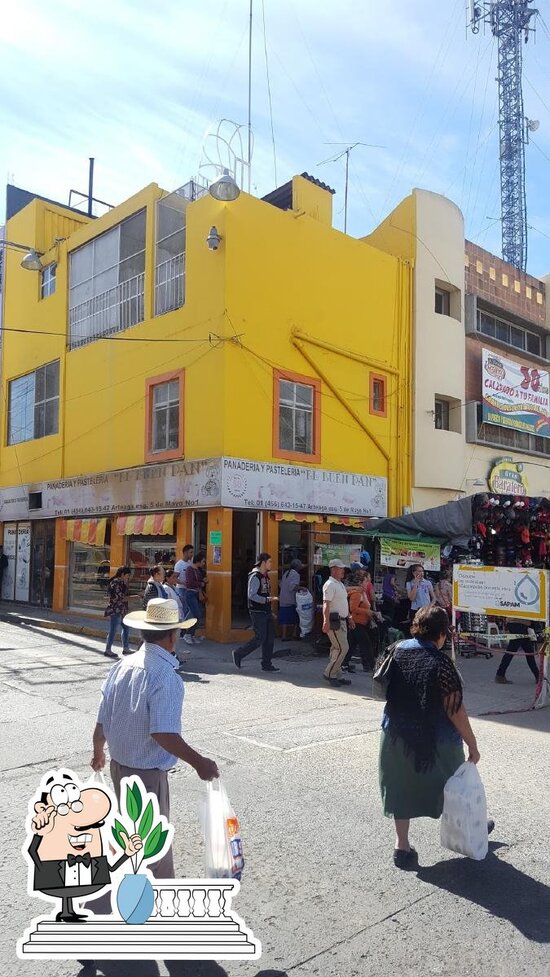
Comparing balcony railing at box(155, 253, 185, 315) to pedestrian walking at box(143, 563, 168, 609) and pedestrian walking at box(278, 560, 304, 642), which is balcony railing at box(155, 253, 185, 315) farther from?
pedestrian walking at box(143, 563, 168, 609)

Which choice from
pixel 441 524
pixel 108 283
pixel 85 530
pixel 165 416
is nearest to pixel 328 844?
pixel 441 524

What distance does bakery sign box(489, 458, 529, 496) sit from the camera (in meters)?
23.0

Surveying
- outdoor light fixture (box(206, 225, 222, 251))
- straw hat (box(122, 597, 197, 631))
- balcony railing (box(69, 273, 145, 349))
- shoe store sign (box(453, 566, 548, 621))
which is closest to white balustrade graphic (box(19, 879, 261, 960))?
straw hat (box(122, 597, 197, 631))

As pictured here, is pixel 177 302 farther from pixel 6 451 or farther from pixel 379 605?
pixel 6 451

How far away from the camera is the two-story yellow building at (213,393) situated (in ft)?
53.9

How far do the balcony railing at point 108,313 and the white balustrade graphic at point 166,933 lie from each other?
1711cm

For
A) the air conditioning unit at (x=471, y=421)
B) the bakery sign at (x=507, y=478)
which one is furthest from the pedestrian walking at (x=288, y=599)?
the bakery sign at (x=507, y=478)

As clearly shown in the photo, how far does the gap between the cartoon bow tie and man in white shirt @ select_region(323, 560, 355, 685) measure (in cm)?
772

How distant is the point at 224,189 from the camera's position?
15.5 m

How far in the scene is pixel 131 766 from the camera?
11.7 feet

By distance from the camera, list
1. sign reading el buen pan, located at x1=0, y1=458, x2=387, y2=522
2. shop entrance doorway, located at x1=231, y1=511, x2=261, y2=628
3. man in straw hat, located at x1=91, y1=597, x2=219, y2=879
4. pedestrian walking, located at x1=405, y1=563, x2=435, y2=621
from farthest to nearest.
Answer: shop entrance doorway, located at x1=231, y1=511, x2=261, y2=628, sign reading el buen pan, located at x1=0, y1=458, x2=387, y2=522, pedestrian walking, located at x1=405, y1=563, x2=435, y2=621, man in straw hat, located at x1=91, y1=597, x2=219, y2=879

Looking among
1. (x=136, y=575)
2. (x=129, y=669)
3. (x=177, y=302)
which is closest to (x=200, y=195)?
(x=177, y=302)

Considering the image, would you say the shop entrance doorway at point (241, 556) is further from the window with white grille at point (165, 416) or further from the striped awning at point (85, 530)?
the striped awning at point (85, 530)

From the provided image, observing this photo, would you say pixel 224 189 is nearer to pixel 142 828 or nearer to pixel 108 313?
pixel 108 313
